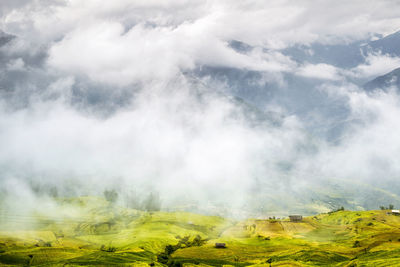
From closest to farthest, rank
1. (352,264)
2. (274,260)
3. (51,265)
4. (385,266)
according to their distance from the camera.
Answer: (385,266) < (352,264) < (51,265) < (274,260)

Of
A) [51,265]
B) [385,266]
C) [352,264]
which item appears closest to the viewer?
[385,266]

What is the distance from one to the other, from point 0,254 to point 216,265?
134 metres

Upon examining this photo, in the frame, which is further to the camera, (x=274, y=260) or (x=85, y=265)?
(x=274, y=260)

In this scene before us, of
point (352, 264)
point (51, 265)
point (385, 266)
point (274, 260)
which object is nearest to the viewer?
point (385, 266)

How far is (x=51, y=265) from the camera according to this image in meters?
178

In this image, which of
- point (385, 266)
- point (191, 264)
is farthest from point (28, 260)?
point (385, 266)

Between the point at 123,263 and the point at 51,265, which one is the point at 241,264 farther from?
the point at 51,265

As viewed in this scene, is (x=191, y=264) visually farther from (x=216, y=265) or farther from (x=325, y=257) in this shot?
(x=325, y=257)

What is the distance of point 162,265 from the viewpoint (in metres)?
199

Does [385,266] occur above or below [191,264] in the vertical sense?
above

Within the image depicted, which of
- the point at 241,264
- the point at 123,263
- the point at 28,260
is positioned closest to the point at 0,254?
the point at 28,260

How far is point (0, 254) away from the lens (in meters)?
193

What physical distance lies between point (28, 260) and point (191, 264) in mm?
100059

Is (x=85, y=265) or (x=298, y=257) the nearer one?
(x=85, y=265)
